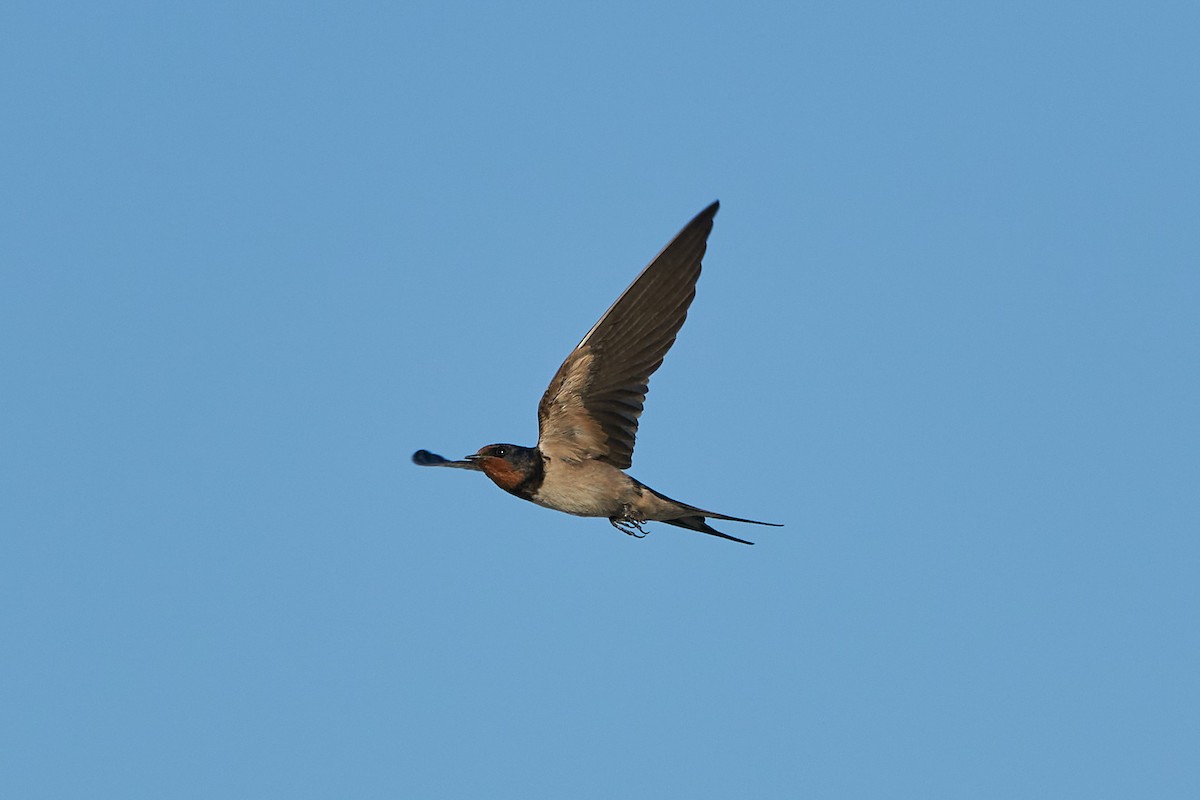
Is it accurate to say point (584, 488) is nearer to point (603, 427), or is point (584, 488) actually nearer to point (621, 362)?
point (603, 427)

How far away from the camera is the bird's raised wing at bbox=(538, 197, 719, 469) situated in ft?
31.9

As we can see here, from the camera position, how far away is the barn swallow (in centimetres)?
986

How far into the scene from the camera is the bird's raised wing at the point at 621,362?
9.72 metres

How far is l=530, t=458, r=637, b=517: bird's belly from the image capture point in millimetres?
10023

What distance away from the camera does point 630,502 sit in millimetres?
10117

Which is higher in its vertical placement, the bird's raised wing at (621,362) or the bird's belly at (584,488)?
the bird's raised wing at (621,362)

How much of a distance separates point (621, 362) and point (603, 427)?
46 cm

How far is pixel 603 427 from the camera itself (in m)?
10.1

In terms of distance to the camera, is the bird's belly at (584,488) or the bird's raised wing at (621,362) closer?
the bird's raised wing at (621,362)

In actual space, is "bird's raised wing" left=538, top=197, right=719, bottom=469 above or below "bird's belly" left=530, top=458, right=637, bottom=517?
above

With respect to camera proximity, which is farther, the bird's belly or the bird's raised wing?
the bird's belly

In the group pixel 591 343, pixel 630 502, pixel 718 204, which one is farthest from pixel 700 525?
pixel 718 204

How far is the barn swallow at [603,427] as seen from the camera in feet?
32.3

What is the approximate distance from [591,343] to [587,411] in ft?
1.58
